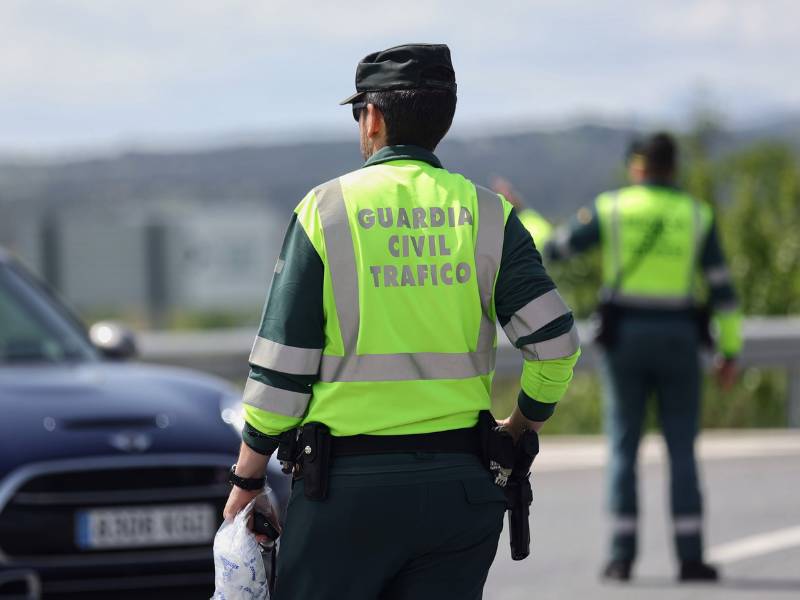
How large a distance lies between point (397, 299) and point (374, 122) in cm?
43

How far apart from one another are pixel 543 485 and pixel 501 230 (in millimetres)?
7164

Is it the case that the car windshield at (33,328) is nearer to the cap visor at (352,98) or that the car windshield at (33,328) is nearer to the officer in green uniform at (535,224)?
the officer in green uniform at (535,224)

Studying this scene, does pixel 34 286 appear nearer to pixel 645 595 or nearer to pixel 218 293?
pixel 645 595

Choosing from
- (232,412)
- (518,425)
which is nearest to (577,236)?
(232,412)

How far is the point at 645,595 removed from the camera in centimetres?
746

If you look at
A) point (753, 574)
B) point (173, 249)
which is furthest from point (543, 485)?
point (173, 249)

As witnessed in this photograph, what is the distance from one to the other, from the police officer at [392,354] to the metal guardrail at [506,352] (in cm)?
868

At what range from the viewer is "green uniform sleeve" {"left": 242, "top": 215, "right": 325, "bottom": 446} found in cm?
371

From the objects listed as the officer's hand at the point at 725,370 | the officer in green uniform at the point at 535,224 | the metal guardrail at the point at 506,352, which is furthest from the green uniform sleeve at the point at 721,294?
the metal guardrail at the point at 506,352

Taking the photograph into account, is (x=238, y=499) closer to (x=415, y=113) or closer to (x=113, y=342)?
(x=415, y=113)

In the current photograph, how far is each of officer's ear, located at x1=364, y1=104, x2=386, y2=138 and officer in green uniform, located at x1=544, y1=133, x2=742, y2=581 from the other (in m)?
4.00

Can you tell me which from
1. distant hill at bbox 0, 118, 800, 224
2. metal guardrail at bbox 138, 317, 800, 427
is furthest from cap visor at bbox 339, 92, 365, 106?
distant hill at bbox 0, 118, 800, 224

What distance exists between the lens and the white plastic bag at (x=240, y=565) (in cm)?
379

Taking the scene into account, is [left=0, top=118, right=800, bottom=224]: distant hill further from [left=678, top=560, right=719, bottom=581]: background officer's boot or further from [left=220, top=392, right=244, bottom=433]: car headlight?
[left=220, top=392, right=244, bottom=433]: car headlight
